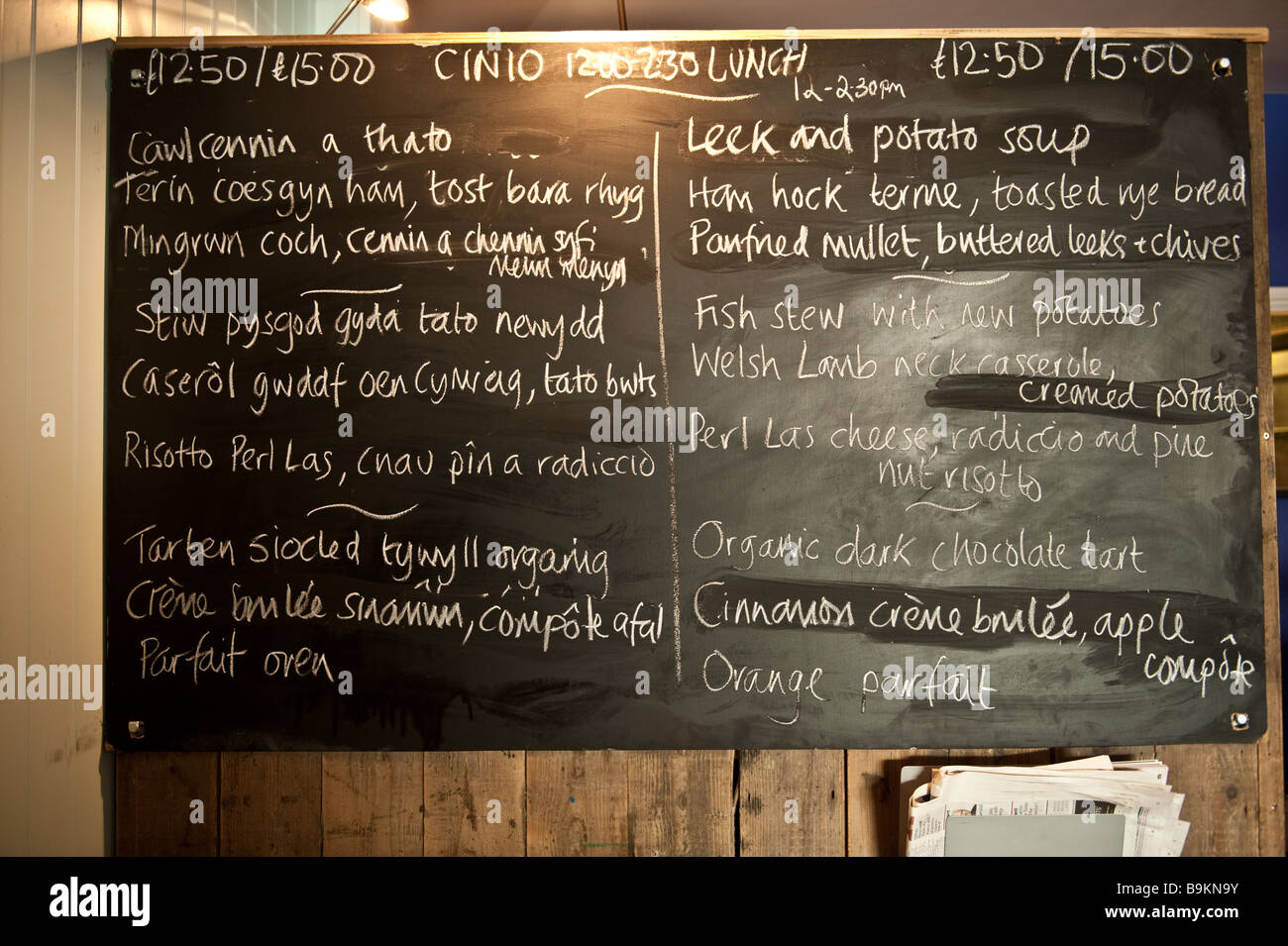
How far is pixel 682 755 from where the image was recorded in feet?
5.64

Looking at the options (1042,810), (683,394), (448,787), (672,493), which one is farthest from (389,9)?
(1042,810)

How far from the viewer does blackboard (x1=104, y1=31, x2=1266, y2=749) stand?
1.64 m

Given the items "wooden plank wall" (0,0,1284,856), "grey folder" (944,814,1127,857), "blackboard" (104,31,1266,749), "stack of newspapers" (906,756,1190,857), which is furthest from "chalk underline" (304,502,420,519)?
"grey folder" (944,814,1127,857)

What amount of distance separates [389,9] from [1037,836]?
2.74m

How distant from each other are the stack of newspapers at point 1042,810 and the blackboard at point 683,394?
0.10 meters

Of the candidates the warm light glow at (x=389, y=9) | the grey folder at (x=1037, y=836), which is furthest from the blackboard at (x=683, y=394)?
the warm light glow at (x=389, y=9)

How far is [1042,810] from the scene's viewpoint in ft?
5.32

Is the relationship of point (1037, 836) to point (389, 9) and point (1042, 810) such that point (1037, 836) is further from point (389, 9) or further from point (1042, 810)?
point (389, 9)

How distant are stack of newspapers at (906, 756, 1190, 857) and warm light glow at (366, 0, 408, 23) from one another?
2.50 m

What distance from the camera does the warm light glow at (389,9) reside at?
6.82 feet
